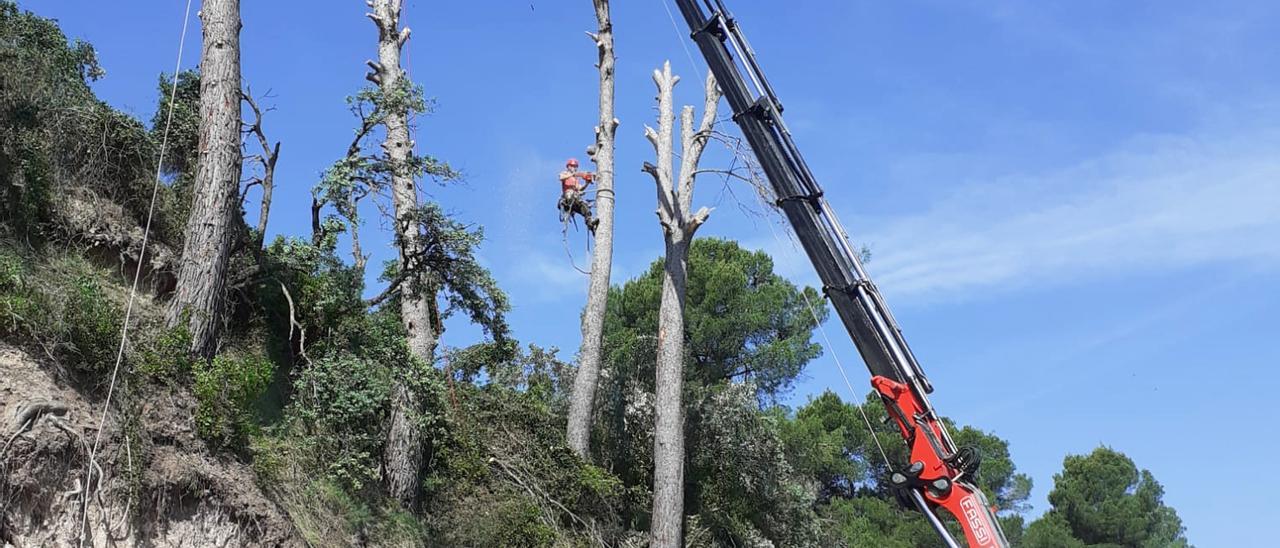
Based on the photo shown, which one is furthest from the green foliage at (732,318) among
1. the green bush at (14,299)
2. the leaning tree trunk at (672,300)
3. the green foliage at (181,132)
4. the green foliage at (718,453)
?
the green bush at (14,299)

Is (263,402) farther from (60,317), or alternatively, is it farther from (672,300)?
(672,300)

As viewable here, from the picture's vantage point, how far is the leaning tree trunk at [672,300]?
1612 centimetres

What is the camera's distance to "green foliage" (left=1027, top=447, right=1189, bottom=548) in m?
32.8

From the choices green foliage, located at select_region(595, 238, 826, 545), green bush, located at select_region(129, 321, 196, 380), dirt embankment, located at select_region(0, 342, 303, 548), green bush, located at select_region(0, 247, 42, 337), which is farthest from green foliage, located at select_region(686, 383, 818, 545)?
green bush, located at select_region(0, 247, 42, 337)

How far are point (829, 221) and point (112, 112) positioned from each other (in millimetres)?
7927

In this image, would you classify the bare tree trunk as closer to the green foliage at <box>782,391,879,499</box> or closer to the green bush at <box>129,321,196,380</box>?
the green bush at <box>129,321,196,380</box>

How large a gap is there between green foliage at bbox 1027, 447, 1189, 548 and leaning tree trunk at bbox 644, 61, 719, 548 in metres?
18.7

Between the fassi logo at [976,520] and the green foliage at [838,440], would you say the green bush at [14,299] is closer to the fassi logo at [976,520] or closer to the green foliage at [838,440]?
the fassi logo at [976,520]

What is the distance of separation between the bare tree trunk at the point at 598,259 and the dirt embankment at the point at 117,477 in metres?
7.54

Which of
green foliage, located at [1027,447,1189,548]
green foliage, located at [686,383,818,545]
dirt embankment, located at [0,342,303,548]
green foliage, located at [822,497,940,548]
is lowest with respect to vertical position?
green foliage, located at [1027,447,1189,548]

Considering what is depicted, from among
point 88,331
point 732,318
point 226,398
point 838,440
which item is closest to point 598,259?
point 732,318

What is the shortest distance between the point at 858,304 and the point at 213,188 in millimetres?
6582

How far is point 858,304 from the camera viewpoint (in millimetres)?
12836

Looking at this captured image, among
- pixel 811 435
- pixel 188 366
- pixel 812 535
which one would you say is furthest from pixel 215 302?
pixel 811 435
